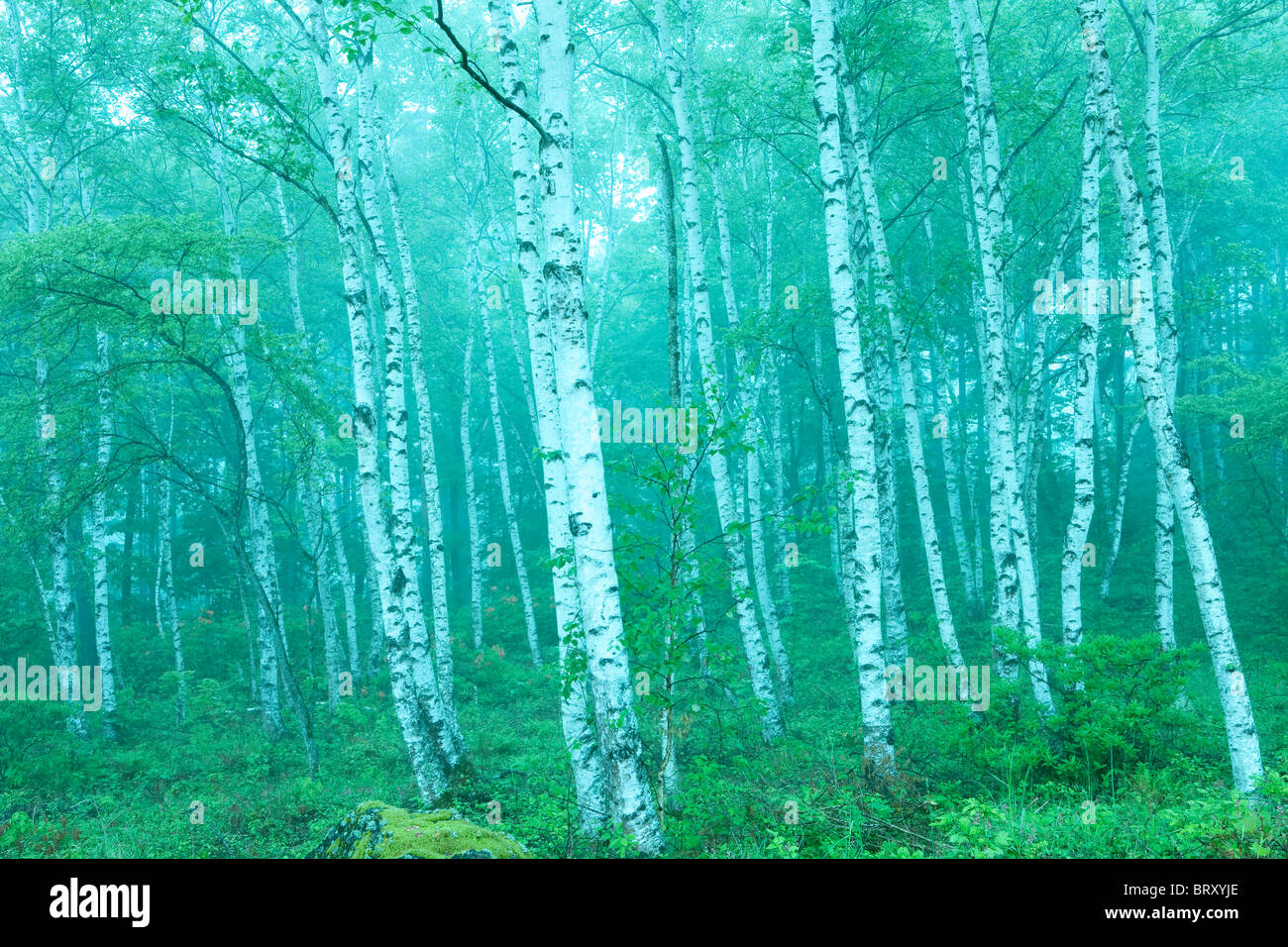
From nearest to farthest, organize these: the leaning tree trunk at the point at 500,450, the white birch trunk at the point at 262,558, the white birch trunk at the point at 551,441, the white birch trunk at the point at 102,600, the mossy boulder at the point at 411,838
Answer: the mossy boulder at the point at 411,838
the white birch trunk at the point at 551,441
the white birch trunk at the point at 262,558
the white birch trunk at the point at 102,600
the leaning tree trunk at the point at 500,450

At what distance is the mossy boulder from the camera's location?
16.0ft

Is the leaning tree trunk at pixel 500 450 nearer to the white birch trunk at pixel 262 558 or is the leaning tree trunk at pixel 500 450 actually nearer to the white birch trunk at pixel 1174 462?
the white birch trunk at pixel 262 558

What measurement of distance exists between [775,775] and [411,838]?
5.33 m

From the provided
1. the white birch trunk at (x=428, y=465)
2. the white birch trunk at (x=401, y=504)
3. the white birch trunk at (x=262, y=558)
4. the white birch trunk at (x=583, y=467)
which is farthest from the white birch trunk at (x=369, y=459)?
the white birch trunk at (x=262, y=558)

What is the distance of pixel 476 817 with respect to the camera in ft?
29.1

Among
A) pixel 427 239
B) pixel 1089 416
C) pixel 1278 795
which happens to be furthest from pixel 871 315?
pixel 427 239

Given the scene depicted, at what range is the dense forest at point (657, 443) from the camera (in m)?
7.18

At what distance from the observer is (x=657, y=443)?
7316 millimetres

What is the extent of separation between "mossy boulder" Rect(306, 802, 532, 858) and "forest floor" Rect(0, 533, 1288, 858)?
123cm

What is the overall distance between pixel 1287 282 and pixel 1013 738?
3089 centimetres

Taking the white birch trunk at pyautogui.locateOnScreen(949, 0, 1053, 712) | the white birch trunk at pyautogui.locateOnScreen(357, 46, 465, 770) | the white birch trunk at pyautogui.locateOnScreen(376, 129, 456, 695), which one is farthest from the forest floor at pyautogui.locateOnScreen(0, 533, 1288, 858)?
the white birch trunk at pyautogui.locateOnScreen(376, 129, 456, 695)

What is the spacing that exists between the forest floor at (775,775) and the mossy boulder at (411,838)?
4.05ft

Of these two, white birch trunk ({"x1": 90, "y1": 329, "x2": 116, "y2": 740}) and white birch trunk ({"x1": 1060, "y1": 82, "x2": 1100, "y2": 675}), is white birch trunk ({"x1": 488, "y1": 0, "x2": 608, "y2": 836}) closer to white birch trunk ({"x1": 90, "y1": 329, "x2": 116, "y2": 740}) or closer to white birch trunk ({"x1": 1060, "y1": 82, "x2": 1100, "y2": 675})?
white birch trunk ({"x1": 1060, "y1": 82, "x2": 1100, "y2": 675})
